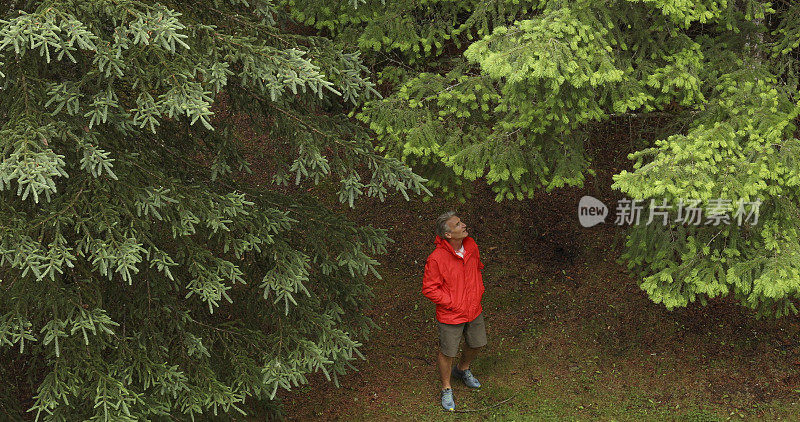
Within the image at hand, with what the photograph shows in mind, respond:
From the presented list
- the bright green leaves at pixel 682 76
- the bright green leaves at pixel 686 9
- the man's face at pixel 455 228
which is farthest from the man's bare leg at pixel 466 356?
the bright green leaves at pixel 686 9

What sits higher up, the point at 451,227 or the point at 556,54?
the point at 556,54

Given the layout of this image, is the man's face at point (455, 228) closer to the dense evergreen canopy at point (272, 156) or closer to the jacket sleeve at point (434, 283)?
the jacket sleeve at point (434, 283)

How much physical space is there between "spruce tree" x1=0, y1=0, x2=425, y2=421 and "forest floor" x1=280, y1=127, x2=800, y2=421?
1516 millimetres

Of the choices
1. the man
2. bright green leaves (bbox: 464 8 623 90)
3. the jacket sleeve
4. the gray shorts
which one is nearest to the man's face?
the man

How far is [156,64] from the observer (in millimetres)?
5477

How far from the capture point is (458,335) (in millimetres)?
7438

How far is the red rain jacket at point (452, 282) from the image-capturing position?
7.18 meters

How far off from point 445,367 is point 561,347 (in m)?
1.92

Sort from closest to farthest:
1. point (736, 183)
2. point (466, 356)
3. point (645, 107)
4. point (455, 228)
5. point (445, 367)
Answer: point (736, 183)
point (645, 107)
point (455, 228)
point (445, 367)
point (466, 356)

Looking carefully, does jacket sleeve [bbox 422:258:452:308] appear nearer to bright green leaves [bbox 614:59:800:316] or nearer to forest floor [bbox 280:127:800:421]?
forest floor [bbox 280:127:800:421]

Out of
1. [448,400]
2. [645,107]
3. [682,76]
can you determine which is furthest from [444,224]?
[682,76]

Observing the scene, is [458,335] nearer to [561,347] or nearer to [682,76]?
[561,347]

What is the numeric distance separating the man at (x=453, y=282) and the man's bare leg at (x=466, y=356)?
293 mm

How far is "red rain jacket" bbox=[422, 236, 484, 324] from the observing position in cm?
Answer: 718
